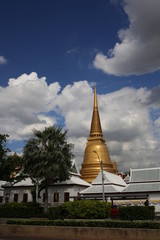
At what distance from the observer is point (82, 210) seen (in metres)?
20.7

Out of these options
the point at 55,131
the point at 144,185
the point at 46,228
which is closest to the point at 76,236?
the point at 46,228

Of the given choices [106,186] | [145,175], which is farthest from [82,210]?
[145,175]

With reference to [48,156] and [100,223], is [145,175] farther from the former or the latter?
[100,223]

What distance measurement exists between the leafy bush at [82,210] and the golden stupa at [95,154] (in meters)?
36.7

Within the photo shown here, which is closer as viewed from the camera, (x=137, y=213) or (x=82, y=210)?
(x=137, y=213)

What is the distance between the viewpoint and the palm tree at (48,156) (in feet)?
117

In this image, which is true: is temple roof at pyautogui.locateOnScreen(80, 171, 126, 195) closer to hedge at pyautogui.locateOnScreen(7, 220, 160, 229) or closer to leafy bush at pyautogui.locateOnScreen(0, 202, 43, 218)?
leafy bush at pyautogui.locateOnScreen(0, 202, 43, 218)

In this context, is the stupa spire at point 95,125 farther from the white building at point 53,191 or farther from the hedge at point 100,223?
the hedge at point 100,223

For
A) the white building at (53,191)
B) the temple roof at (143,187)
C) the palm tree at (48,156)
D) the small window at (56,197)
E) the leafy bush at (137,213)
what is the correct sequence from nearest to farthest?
the leafy bush at (137,213) → the palm tree at (48,156) → the temple roof at (143,187) → the white building at (53,191) → the small window at (56,197)

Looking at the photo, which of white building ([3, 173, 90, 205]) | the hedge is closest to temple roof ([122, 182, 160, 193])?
white building ([3, 173, 90, 205])

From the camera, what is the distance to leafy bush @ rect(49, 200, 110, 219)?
67.5 ft

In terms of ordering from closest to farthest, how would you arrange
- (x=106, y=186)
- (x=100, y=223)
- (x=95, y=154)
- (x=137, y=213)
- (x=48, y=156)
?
1. (x=100, y=223)
2. (x=137, y=213)
3. (x=48, y=156)
4. (x=106, y=186)
5. (x=95, y=154)

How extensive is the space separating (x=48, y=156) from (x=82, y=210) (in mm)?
15968

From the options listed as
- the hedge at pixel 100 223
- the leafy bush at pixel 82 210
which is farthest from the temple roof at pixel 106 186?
the hedge at pixel 100 223
